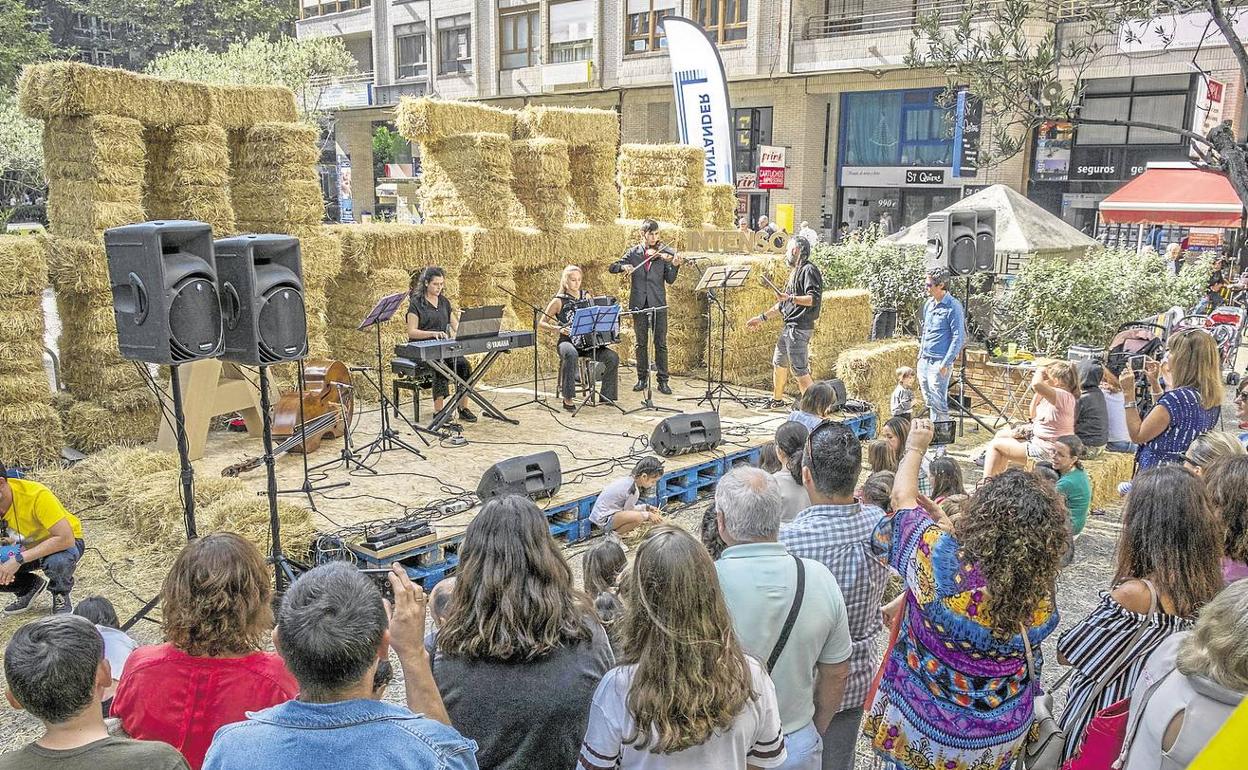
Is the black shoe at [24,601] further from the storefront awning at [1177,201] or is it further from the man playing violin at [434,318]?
the storefront awning at [1177,201]

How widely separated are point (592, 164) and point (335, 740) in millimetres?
12322

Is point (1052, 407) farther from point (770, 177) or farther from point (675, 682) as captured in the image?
point (770, 177)

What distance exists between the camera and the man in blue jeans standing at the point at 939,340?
9289mm

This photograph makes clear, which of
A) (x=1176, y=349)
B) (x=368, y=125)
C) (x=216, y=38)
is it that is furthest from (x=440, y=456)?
(x=216, y=38)

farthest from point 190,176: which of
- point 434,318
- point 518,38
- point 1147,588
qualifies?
point 518,38

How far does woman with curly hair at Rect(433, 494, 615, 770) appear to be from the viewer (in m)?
2.40

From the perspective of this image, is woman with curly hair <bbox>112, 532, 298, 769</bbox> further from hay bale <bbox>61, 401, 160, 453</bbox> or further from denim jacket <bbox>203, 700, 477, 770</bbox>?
hay bale <bbox>61, 401, 160, 453</bbox>

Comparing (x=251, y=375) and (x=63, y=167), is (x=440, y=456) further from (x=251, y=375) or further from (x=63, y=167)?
(x=63, y=167)

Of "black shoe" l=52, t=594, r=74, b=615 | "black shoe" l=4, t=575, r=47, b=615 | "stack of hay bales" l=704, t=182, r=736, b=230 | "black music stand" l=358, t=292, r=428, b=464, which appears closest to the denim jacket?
"black shoe" l=52, t=594, r=74, b=615

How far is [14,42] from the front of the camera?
34.5 m

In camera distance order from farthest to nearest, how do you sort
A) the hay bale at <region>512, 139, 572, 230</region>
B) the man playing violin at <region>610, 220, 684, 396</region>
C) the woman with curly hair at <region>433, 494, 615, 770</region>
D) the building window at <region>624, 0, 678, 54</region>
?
1. the building window at <region>624, 0, 678, 54</region>
2. the hay bale at <region>512, 139, 572, 230</region>
3. the man playing violin at <region>610, 220, 684, 396</region>
4. the woman with curly hair at <region>433, 494, 615, 770</region>

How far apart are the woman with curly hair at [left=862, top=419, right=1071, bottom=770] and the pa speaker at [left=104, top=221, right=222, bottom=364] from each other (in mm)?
3987

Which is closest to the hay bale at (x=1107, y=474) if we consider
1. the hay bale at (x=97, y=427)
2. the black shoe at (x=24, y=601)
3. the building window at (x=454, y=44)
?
the black shoe at (x=24, y=601)

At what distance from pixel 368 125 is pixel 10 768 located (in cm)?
4425
